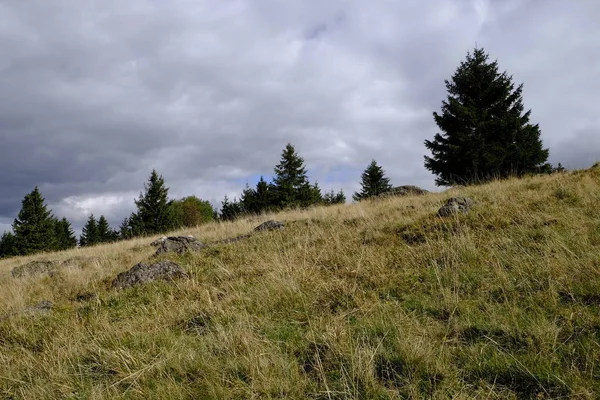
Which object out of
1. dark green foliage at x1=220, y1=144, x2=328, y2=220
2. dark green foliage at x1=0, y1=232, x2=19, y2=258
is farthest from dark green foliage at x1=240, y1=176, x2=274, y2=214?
dark green foliage at x1=0, y1=232, x2=19, y2=258

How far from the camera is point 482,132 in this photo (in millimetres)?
21625

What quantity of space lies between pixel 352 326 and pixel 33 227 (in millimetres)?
49410

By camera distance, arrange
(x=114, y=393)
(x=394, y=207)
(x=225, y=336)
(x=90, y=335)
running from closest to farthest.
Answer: (x=114, y=393)
(x=225, y=336)
(x=90, y=335)
(x=394, y=207)

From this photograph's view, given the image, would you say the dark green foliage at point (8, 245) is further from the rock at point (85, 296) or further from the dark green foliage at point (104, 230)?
the rock at point (85, 296)

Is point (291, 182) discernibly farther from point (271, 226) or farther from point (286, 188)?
point (271, 226)

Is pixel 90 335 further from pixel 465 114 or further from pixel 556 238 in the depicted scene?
pixel 465 114

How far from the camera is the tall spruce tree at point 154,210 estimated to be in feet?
127

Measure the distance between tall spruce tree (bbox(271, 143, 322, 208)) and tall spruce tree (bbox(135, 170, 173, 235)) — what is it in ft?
39.8

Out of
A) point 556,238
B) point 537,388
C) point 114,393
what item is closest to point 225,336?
point 114,393

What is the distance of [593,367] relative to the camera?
7.58ft

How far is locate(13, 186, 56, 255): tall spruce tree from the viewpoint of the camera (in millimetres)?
41219

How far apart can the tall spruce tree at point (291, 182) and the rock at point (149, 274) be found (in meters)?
31.0

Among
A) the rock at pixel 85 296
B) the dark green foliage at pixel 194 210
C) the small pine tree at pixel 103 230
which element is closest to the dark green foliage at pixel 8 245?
the small pine tree at pixel 103 230

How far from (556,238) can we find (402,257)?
2.03 m
